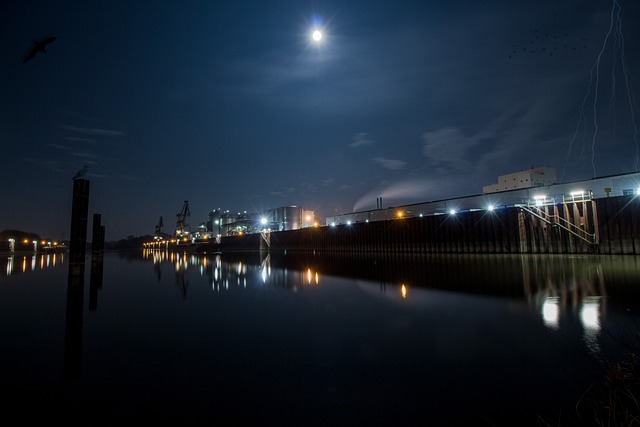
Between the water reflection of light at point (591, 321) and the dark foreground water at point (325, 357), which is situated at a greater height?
the water reflection of light at point (591, 321)

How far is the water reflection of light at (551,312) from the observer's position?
6.84 metres

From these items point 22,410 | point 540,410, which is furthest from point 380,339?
point 22,410

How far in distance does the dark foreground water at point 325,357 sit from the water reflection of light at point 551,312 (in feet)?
0.16

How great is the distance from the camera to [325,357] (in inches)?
208

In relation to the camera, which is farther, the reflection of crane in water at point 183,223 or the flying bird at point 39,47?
the reflection of crane in water at point 183,223

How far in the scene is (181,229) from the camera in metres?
123

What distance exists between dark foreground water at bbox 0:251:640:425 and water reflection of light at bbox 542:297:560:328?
5cm

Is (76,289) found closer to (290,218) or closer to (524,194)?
(524,194)

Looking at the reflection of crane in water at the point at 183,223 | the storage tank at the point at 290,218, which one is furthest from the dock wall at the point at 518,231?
the reflection of crane in water at the point at 183,223

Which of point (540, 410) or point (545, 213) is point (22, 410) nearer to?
point (540, 410)

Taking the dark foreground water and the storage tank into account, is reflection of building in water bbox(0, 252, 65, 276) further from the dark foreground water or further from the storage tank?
the storage tank

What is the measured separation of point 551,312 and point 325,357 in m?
6.33

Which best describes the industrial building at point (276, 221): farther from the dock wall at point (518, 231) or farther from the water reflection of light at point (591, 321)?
the water reflection of light at point (591, 321)

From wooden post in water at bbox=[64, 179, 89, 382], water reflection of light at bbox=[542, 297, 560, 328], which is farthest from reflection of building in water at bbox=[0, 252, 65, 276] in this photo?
water reflection of light at bbox=[542, 297, 560, 328]
